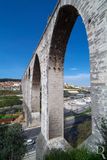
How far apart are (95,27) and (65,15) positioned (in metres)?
3.19

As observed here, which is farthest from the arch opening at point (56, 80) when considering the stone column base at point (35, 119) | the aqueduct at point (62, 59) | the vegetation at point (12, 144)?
the stone column base at point (35, 119)

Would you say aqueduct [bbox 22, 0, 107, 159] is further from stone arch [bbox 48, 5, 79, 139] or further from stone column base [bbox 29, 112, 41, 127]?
stone column base [bbox 29, 112, 41, 127]

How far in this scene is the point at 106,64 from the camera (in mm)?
3316

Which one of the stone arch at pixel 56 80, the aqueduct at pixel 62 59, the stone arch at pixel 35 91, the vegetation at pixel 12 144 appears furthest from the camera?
the stone arch at pixel 35 91

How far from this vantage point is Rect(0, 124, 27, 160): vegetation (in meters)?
7.22

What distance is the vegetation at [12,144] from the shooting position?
23.7 ft

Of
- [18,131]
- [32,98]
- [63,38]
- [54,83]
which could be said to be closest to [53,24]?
[63,38]

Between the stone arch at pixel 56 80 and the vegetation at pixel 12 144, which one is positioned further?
the stone arch at pixel 56 80

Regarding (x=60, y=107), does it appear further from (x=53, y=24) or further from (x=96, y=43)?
(x=96, y=43)

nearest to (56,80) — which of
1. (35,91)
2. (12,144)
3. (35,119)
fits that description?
(12,144)

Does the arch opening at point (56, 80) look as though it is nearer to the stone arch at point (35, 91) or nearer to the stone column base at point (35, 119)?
the stone arch at point (35, 91)

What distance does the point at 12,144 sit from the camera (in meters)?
7.53

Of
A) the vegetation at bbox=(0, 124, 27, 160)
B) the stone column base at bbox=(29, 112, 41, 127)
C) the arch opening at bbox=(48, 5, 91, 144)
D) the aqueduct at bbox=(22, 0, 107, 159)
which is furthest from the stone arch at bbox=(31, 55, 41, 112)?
the vegetation at bbox=(0, 124, 27, 160)

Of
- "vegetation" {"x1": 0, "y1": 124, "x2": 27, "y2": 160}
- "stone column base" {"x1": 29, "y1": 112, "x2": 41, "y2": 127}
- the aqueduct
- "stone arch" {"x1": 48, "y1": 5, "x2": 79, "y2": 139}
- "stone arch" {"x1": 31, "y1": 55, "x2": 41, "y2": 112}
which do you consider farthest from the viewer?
"stone column base" {"x1": 29, "y1": 112, "x2": 41, "y2": 127}
